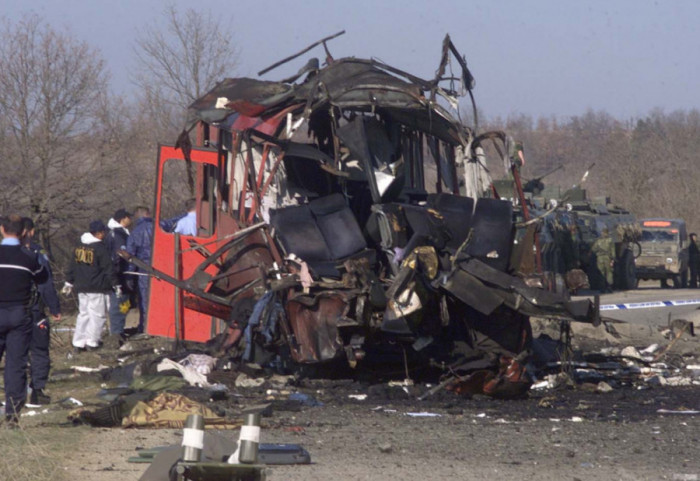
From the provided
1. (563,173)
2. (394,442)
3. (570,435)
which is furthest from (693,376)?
(563,173)

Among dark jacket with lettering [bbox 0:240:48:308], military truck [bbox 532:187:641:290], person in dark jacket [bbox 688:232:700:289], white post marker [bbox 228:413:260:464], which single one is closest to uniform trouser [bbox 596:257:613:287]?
military truck [bbox 532:187:641:290]

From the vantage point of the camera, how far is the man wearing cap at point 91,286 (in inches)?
541

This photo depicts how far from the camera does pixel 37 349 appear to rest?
944 centimetres

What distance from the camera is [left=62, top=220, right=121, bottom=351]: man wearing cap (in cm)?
1373

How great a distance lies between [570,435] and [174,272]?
212 inches

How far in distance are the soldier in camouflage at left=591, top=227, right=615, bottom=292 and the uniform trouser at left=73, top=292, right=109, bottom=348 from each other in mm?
16502

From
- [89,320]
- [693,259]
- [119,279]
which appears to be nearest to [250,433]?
[89,320]

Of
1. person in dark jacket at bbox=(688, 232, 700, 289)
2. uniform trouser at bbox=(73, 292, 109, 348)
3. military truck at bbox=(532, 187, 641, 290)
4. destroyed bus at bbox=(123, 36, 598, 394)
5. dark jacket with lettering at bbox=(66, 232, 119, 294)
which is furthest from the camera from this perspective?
person in dark jacket at bbox=(688, 232, 700, 289)

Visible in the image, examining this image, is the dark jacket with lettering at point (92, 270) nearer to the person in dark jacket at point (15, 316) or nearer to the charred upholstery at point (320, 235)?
the charred upholstery at point (320, 235)

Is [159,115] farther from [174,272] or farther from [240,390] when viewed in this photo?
[240,390]

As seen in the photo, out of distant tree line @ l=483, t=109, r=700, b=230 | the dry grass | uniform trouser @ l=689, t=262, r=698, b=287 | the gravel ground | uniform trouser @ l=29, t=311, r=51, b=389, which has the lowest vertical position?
the gravel ground

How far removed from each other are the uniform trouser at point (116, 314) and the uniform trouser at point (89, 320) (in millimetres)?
482

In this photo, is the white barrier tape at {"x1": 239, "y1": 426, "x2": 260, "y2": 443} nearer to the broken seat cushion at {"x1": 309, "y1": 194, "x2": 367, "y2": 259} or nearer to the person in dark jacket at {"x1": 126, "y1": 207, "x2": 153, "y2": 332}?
the broken seat cushion at {"x1": 309, "y1": 194, "x2": 367, "y2": 259}

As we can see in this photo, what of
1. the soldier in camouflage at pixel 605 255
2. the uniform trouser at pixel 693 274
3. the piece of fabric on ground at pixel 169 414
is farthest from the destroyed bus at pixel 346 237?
the uniform trouser at pixel 693 274
